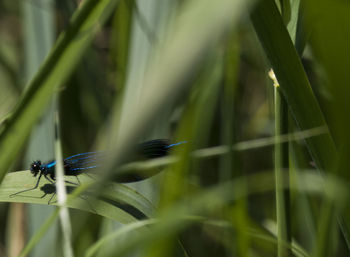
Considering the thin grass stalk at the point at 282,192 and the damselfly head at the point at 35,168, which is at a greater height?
the damselfly head at the point at 35,168

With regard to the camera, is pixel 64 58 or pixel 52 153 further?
pixel 52 153

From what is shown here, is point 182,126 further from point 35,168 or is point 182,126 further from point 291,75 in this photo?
point 35,168

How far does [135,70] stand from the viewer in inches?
54.9

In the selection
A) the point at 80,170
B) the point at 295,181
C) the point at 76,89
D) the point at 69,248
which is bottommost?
the point at 69,248

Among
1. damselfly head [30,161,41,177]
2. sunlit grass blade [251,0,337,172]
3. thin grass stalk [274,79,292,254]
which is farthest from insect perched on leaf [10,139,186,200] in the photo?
sunlit grass blade [251,0,337,172]

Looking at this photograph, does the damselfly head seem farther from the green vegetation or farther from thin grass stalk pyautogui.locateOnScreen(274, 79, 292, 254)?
thin grass stalk pyautogui.locateOnScreen(274, 79, 292, 254)

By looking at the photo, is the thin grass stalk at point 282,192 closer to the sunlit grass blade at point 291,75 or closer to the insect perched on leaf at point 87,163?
the sunlit grass blade at point 291,75

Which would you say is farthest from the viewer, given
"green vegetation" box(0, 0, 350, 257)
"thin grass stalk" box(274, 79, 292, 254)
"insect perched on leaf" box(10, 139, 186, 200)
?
"insect perched on leaf" box(10, 139, 186, 200)

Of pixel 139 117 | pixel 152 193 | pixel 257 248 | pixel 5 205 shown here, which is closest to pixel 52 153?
pixel 152 193

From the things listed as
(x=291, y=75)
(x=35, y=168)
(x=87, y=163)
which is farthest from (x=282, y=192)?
(x=35, y=168)

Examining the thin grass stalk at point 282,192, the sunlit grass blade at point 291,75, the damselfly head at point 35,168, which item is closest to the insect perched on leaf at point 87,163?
the damselfly head at point 35,168

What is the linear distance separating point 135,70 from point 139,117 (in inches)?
40.5

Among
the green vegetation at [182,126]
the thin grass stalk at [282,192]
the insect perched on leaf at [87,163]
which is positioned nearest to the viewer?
the green vegetation at [182,126]

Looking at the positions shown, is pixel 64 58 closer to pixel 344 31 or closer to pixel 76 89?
pixel 344 31
